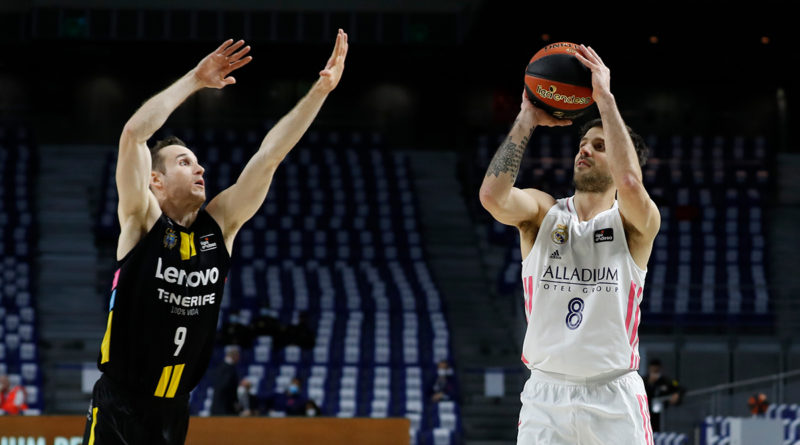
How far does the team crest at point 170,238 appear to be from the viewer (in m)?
4.39

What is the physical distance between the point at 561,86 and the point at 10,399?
11795mm

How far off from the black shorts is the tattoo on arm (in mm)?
1621

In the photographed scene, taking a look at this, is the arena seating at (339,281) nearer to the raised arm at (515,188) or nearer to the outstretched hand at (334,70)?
the raised arm at (515,188)

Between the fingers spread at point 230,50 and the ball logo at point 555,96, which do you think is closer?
the fingers spread at point 230,50

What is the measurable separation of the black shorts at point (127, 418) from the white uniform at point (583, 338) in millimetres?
1448

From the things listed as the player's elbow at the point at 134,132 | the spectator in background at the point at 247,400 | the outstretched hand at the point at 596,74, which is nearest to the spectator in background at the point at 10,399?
the spectator in background at the point at 247,400

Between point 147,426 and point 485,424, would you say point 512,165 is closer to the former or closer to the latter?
point 147,426

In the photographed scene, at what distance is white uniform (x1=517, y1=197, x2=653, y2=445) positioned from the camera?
4.32 meters

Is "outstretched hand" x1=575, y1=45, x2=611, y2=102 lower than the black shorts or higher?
higher

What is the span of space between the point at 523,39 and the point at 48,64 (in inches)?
457

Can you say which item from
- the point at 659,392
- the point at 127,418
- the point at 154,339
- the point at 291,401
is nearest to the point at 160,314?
the point at 154,339

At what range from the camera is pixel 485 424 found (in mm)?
16750

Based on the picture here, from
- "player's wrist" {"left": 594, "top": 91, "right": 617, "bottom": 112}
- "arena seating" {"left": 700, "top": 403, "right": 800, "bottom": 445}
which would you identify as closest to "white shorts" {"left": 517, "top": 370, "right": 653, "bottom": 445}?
"player's wrist" {"left": 594, "top": 91, "right": 617, "bottom": 112}

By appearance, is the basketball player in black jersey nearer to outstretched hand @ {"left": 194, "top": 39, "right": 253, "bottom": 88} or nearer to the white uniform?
outstretched hand @ {"left": 194, "top": 39, "right": 253, "bottom": 88}
